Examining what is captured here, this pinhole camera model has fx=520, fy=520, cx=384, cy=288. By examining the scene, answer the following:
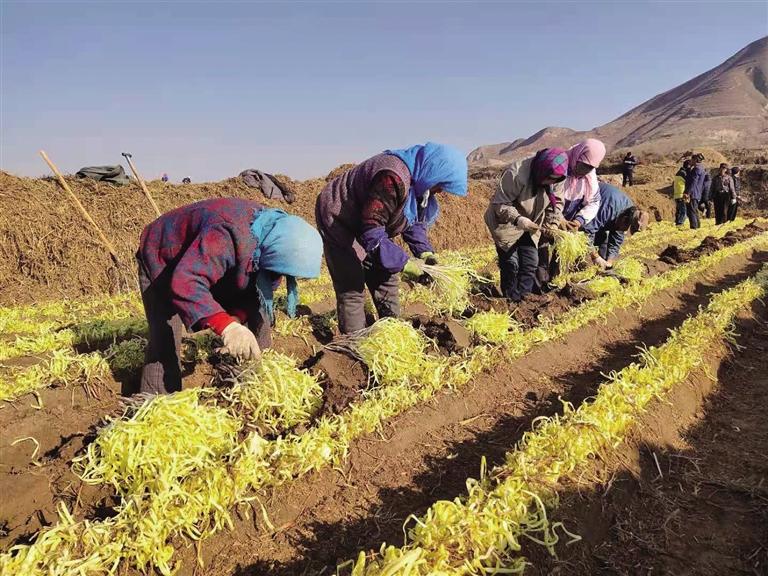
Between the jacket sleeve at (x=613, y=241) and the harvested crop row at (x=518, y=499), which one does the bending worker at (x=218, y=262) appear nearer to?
the harvested crop row at (x=518, y=499)

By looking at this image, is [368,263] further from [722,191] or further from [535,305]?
[722,191]

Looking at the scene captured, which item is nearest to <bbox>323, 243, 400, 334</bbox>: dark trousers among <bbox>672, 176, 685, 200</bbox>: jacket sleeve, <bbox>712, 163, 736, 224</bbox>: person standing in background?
<bbox>672, 176, 685, 200</bbox>: jacket sleeve

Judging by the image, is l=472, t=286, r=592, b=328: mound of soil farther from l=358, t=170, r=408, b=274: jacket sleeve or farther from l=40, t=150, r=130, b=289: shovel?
l=40, t=150, r=130, b=289: shovel

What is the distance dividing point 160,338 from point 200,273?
2.81ft

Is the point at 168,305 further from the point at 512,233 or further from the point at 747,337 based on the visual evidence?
the point at 747,337

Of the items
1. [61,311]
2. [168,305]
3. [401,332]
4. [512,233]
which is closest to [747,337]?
[512,233]

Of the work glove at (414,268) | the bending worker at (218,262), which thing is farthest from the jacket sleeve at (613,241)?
the bending worker at (218,262)

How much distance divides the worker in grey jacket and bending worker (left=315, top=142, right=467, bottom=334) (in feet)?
5.62

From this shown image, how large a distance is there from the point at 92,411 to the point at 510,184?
15.3 ft

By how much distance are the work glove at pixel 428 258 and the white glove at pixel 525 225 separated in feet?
5.41

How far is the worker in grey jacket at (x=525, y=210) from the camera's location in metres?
5.61

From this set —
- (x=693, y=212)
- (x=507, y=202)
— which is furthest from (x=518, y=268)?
(x=693, y=212)

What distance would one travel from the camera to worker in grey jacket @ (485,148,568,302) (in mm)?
5609

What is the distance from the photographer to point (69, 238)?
31.9 ft
